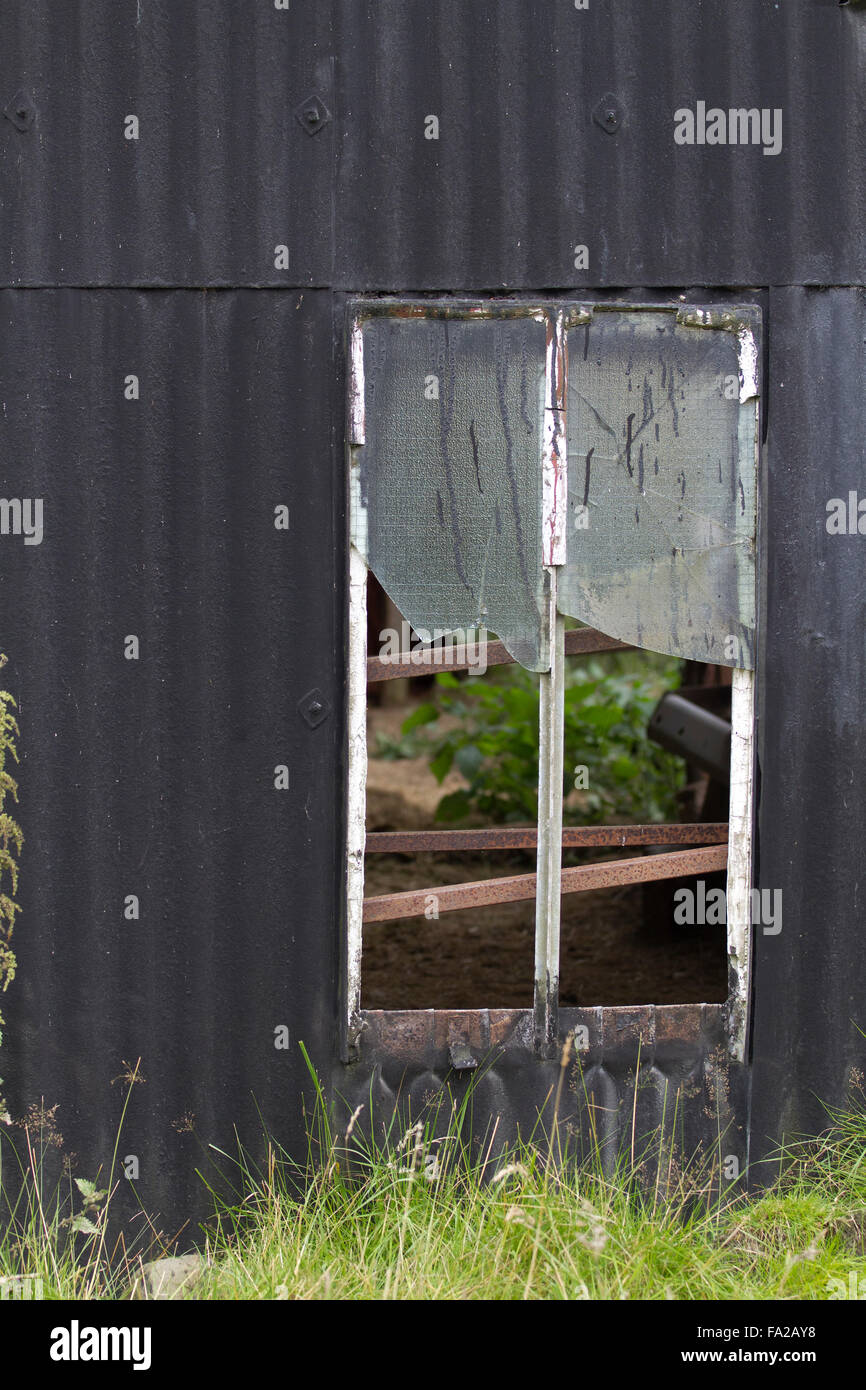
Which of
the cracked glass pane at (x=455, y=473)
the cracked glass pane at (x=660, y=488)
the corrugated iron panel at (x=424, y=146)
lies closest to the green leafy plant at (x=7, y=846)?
the cracked glass pane at (x=455, y=473)

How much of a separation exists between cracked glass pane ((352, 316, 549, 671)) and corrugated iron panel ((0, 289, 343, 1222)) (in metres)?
0.15

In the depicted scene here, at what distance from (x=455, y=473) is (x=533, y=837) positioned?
45.7 inches

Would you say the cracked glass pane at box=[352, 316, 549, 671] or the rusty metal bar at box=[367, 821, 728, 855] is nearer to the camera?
the cracked glass pane at box=[352, 316, 549, 671]

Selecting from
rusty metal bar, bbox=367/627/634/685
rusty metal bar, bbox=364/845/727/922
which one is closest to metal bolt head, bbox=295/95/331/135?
rusty metal bar, bbox=367/627/634/685

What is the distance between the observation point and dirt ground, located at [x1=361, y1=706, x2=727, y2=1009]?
17.2 feet

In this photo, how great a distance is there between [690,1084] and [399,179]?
114 inches

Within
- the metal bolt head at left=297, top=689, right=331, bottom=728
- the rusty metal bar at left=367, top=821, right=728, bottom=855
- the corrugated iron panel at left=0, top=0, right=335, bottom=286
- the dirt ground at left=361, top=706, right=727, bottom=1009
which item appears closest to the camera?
the corrugated iron panel at left=0, top=0, right=335, bottom=286

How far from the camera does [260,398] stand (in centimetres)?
319

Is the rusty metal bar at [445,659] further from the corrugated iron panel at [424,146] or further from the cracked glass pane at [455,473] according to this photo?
the corrugated iron panel at [424,146]

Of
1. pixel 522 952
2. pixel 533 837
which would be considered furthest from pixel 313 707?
pixel 522 952

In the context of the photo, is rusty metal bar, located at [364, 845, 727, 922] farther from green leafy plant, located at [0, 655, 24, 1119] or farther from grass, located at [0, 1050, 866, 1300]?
green leafy plant, located at [0, 655, 24, 1119]

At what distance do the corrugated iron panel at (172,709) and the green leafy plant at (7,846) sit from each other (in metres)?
0.03
